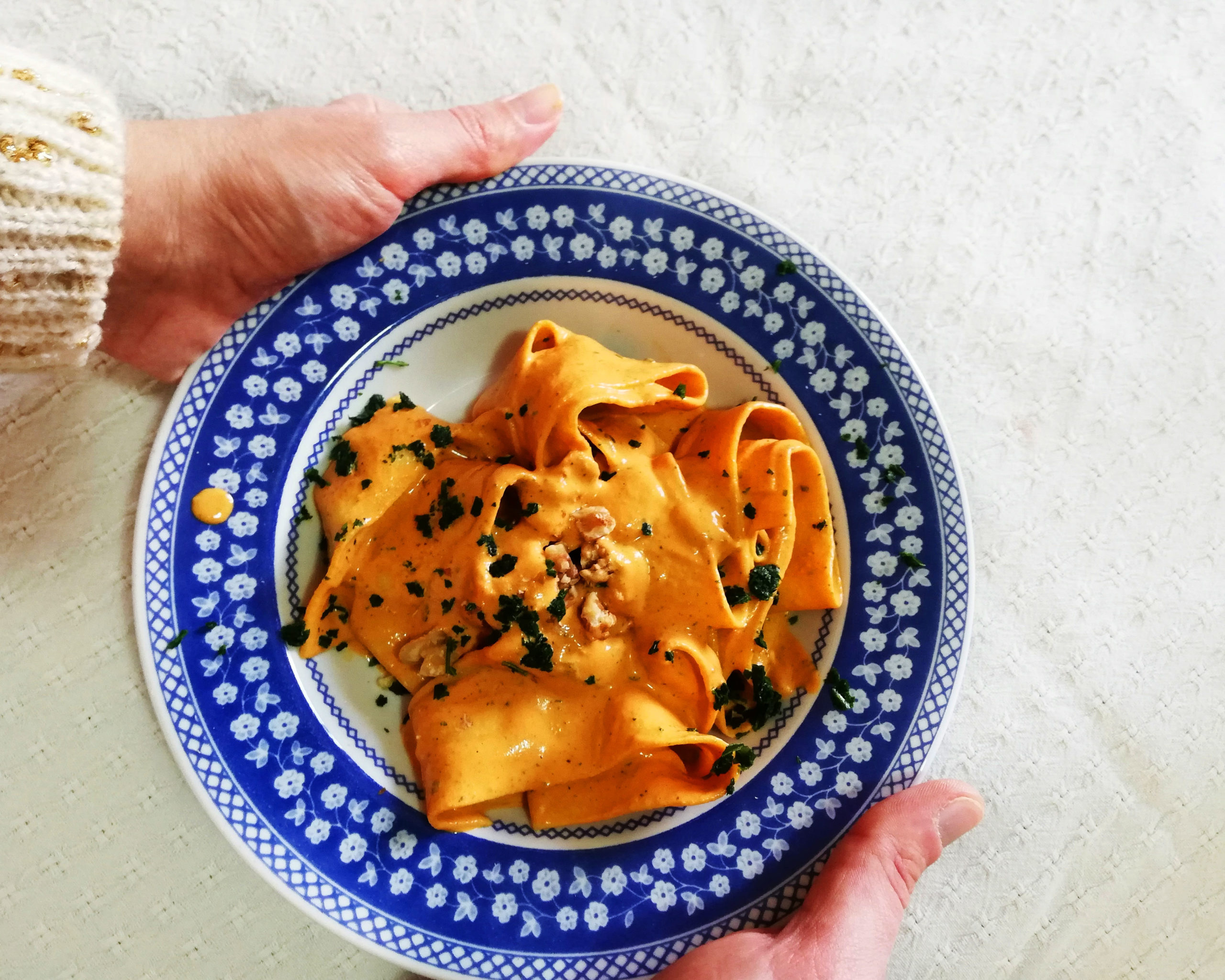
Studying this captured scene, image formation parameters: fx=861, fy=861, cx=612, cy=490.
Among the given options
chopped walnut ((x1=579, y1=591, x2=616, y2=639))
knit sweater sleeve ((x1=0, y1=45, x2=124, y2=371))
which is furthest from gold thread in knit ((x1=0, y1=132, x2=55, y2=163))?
chopped walnut ((x1=579, y1=591, x2=616, y2=639))

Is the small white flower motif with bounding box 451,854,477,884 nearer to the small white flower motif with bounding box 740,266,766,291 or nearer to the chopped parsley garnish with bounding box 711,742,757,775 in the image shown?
the chopped parsley garnish with bounding box 711,742,757,775

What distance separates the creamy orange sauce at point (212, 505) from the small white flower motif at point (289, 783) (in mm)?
623

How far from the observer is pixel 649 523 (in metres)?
2.12

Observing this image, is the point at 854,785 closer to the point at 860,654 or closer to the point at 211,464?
the point at 860,654

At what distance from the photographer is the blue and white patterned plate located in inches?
80.4

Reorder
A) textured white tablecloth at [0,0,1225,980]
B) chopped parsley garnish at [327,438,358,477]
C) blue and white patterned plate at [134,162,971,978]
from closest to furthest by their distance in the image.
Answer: blue and white patterned plate at [134,162,971,978] → chopped parsley garnish at [327,438,358,477] → textured white tablecloth at [0,0,1225,980]

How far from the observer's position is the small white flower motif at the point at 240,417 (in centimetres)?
206

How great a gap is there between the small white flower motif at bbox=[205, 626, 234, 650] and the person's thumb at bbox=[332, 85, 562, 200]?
3.68 feet

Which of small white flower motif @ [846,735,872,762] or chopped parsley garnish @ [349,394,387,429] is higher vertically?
small white flower motif @ [846,735,872,762]

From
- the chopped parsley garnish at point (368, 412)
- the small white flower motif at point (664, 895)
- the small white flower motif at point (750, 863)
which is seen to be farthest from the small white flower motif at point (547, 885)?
the chopped parsley garnish at point (368, 412)

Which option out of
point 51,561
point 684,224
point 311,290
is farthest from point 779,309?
point 51,561

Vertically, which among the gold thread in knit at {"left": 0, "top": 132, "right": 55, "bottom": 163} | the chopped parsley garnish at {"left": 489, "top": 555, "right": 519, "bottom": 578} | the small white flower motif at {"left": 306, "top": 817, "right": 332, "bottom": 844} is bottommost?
the small white flower motif at {"left": 306, "top": 817, "right": 332, "bottom": 844}

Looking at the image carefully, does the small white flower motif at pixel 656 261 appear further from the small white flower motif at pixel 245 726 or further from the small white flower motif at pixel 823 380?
the small white flower motif at pixel 245 726

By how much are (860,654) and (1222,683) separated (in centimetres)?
120
